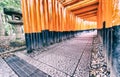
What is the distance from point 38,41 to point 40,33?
333 millimetres

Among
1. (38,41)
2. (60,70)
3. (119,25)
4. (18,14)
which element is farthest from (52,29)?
(119,25)

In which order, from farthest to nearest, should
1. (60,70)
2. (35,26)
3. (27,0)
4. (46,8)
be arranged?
(46,8) → (35,26) → (27,0) → (60,70)

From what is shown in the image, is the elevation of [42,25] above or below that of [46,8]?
below

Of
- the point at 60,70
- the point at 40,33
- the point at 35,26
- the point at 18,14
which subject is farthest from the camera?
the point at 18,14

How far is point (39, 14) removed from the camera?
4270 millimetres

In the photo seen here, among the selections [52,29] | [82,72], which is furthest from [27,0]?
[82,72]

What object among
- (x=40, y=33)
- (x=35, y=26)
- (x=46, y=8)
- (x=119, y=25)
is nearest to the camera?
(x=119, y=25)

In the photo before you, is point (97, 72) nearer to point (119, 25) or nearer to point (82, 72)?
point (82, 72)

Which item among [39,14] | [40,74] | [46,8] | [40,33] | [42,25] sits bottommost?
[40,74]

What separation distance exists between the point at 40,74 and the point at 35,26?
2395 millimetres

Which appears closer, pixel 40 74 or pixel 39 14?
pixel 40 74

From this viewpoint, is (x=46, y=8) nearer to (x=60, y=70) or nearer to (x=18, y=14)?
(x=18, y=14)

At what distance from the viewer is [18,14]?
17.3 ft

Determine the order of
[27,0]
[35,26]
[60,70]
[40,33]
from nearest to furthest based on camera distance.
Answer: [60,70] → [27,0] → [35,26] → [40,33]
